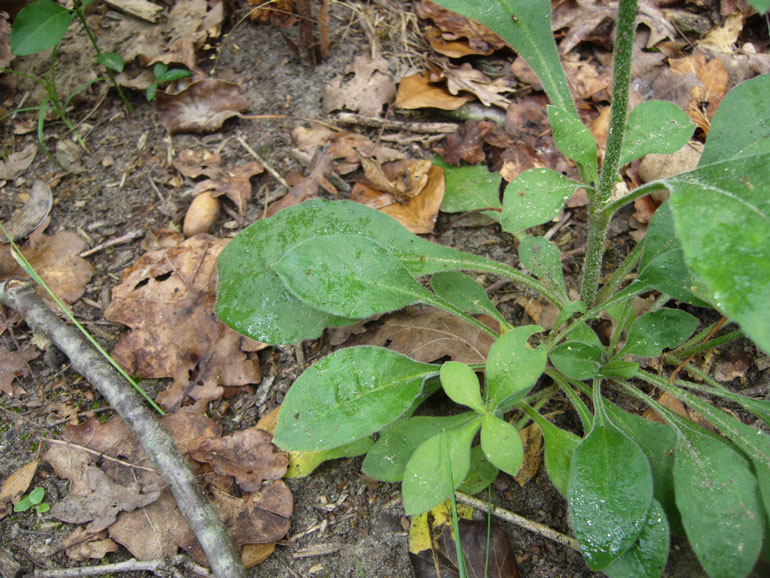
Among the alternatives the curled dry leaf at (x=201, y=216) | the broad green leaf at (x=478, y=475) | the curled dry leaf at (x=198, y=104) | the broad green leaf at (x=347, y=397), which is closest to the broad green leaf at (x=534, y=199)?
the broad green leaf at (x=347, y=397)

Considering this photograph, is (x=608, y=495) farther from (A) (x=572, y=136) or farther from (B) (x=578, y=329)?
(A) (x=572, y=136)

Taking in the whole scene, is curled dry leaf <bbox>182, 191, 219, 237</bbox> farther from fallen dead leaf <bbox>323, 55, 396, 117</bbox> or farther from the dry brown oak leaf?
fallen dead leaf <bbox>323, 55, 396, 117</bbox>

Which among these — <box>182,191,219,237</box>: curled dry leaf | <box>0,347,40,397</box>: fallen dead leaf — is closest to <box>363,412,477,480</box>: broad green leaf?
<box>182,191,219,237</box>: curled dry leaf

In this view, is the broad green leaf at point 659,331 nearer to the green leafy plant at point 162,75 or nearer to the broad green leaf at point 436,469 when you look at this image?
the broad green leaf at point 436,469

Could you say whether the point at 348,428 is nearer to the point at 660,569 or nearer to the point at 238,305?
the point at 238,305

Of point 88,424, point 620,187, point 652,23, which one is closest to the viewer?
point 88,424

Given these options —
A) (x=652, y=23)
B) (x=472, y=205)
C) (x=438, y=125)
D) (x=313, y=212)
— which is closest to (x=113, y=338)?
(x=313, y=212)
